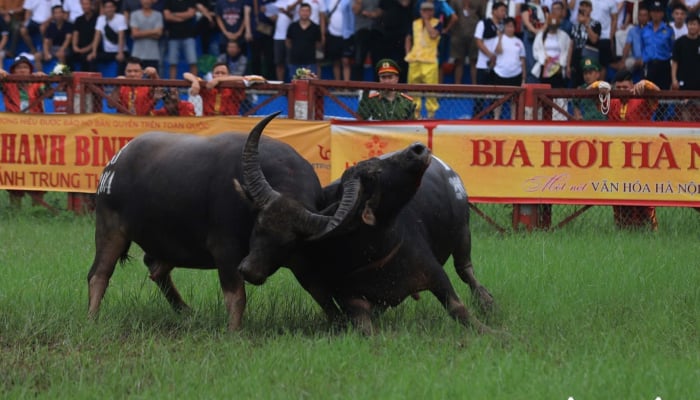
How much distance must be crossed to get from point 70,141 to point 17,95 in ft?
4.44

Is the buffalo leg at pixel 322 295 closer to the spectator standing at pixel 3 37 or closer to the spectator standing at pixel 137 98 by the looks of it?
the spectator standing at pixel 137 98

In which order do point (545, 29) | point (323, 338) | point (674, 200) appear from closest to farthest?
point (323, 338) → point (674, 200) → point (545, 29)

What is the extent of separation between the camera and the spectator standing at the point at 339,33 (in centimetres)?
2055

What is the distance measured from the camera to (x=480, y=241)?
A: 13484 millimetres

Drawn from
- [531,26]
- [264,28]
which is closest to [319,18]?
[264,28]

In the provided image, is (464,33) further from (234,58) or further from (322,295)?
(322,295)

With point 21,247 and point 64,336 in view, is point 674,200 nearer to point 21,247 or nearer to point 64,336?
point 21,247

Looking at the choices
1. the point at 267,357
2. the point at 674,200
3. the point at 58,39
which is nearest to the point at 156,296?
the point at 267,357

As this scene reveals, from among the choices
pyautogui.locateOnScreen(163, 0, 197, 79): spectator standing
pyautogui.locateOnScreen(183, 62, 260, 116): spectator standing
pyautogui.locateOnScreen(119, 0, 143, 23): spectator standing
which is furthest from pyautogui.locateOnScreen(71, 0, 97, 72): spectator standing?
pyautogui.locateOnScreen(183, 62, 260, 116): spectator standing

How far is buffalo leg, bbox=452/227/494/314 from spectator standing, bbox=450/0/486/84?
34.2ft

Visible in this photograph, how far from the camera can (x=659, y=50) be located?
61.5ft

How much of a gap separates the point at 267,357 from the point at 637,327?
8.73 ft

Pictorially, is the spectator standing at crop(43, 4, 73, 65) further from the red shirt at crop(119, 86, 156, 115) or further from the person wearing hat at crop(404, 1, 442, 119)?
the red shirt at crop(119, 86, 156, 115)

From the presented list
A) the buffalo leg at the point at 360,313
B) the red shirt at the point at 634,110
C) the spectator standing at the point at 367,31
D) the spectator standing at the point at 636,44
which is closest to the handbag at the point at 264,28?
the spectator standing at the point at 367,31
